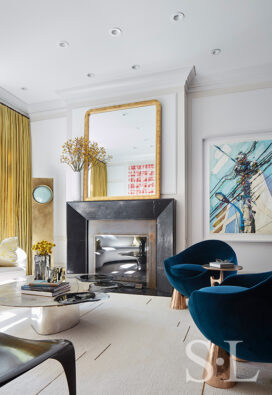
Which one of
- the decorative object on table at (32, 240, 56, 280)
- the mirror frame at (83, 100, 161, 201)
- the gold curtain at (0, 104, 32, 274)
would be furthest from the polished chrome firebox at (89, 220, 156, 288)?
the decorative object on table at (32, 240, 56, 280)

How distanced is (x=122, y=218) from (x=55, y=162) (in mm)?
1697

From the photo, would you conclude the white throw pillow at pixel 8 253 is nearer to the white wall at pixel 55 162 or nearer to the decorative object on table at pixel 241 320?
the white wall at pixel 55 162

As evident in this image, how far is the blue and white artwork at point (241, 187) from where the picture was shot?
141 inches

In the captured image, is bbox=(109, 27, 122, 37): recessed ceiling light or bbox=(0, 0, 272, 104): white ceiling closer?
bbox=(0, 0, 272, 104): white ceiling

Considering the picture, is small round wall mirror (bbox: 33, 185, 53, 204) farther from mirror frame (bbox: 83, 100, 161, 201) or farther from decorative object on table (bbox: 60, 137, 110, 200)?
mirror frame (bbox: 83, 100, 161, 201)

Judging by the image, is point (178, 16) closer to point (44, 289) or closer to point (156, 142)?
point (156, 142)

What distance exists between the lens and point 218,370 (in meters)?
1.62

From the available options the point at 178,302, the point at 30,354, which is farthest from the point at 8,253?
the point at 30,354

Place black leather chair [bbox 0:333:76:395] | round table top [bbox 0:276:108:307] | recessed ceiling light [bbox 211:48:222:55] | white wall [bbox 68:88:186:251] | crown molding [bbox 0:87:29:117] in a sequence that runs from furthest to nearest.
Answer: crown molding [bbox 0:87:29:117] < white wall [bbox 68:88:186:251] < recessed ceiling light [bbox 211:48:222:55] < round table top [bbox 0:276:108:307] < black leather chair [bbox 0:333:76:395]

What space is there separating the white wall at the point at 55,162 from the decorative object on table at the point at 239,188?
2.27 metres

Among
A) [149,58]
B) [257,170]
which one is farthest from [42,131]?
[257,170]

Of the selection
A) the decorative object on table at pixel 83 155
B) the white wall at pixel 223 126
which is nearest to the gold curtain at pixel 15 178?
the decorative object on table at pixel 83 155

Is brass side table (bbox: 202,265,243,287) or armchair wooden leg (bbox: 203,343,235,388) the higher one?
brass side table (bbox: 202,265,243,287)

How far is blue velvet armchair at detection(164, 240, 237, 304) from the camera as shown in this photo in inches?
106
